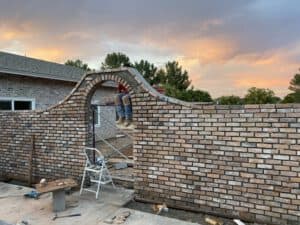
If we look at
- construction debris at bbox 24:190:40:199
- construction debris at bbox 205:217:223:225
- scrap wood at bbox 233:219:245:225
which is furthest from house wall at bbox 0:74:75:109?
scrap wood at bbox 233:219:245:225

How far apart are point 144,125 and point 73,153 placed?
1.91 meters

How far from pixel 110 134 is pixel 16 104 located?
6.02 m

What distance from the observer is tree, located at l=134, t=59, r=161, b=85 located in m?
35.4

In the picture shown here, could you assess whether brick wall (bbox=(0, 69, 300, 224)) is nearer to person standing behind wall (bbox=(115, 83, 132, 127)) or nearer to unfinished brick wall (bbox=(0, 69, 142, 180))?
unfinished brick wall (bbox=(0, 69, 142, 180))

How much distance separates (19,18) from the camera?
895 centimetres

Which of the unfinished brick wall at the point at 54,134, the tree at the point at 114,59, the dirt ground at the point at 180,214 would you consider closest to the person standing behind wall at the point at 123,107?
the unfinished brick wall at the point at 54,134

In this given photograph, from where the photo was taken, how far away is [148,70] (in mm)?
35750

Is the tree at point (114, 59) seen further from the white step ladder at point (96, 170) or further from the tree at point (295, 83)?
the white step ladder at point (96, 170)

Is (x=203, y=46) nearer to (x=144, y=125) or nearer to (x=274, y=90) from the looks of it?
(x=144, y=125)

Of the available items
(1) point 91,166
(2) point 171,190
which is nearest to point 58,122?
(1) point 91,166

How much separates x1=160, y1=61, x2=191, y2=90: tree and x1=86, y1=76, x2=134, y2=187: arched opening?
2118 cm

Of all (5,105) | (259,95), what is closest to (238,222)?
(5,105)

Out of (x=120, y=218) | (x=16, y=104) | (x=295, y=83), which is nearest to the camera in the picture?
(x=120, y=218)

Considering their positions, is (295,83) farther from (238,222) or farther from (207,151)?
(238,222)
